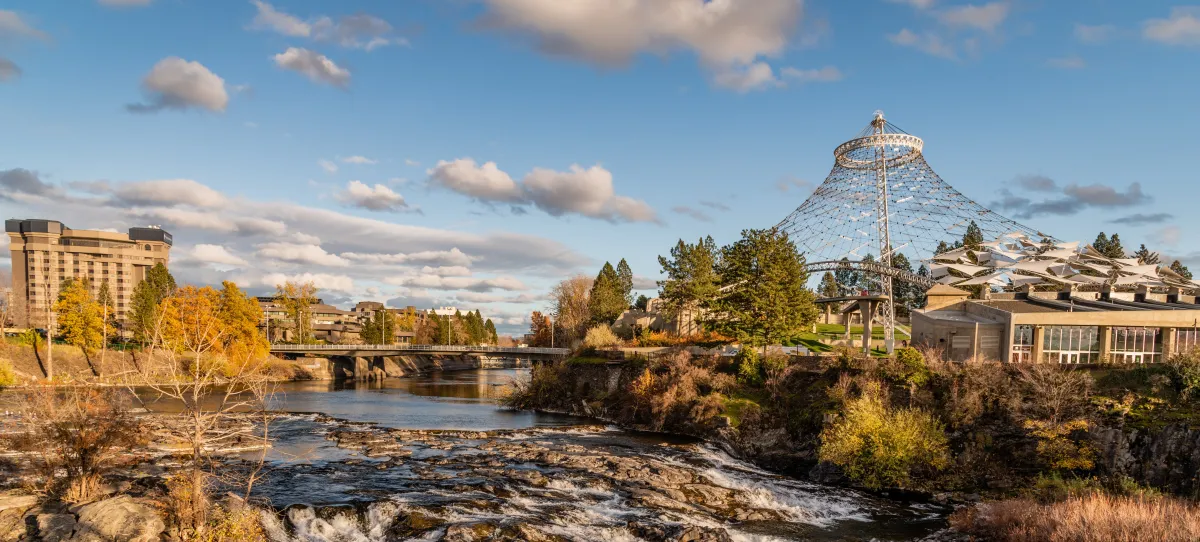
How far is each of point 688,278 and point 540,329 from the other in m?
76.2

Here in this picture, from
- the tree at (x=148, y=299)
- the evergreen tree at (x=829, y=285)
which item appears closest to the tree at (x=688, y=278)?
the tree at (x=148, y=299)

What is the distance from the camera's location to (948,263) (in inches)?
4011

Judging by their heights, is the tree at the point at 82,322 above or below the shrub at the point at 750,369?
below

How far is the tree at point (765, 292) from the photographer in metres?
68.5

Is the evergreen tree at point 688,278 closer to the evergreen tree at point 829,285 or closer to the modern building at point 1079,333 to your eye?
the modern building at point 1079,333

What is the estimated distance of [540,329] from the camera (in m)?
162

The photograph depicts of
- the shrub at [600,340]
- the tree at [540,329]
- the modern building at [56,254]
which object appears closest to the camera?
the shrub at [600,340]

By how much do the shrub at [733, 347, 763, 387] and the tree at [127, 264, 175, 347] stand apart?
91.7m

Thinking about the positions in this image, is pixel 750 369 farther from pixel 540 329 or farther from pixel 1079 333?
pixel 540 329

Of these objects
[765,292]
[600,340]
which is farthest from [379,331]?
[765,292]

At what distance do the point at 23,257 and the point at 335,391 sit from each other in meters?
172

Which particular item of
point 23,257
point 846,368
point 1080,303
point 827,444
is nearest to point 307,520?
point 827,444

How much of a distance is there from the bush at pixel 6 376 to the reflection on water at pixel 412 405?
28.3 metres

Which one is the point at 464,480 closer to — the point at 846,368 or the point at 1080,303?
the point at 846,368
